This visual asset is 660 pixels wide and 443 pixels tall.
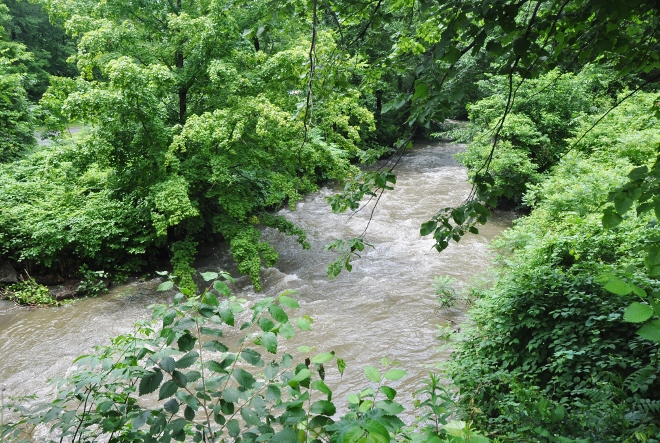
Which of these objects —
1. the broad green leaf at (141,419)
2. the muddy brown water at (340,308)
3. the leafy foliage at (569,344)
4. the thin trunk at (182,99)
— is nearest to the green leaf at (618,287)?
the leafy foliage at (569,344)

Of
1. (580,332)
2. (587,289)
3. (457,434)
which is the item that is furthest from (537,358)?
(457,434)

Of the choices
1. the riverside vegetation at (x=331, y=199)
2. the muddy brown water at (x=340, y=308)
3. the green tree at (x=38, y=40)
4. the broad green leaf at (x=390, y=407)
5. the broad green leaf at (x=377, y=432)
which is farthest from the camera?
the green tree at (x=38, y=40)

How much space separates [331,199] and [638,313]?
1.50 meters

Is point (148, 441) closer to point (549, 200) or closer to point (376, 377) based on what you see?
point (376, 377)

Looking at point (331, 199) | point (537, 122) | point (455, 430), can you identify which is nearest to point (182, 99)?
point (331, 199)

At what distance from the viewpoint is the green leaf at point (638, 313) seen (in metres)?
1.22

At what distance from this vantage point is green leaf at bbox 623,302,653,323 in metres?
1.22

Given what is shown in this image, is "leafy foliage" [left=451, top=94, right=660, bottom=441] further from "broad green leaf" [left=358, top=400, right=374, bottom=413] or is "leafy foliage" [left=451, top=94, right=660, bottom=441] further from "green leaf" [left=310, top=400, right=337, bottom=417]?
"green leaf" [left=310, top=400, right=337, bottom=417]

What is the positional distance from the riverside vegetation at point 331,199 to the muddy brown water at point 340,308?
0.62 metres

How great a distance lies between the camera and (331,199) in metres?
2.35

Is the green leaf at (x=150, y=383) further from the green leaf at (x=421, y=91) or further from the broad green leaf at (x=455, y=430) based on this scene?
the green leaf at (x=421, y=91)

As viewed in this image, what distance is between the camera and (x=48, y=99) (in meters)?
7.07

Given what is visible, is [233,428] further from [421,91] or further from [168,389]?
[421,91]

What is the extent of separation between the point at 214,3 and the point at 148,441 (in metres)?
7.43
